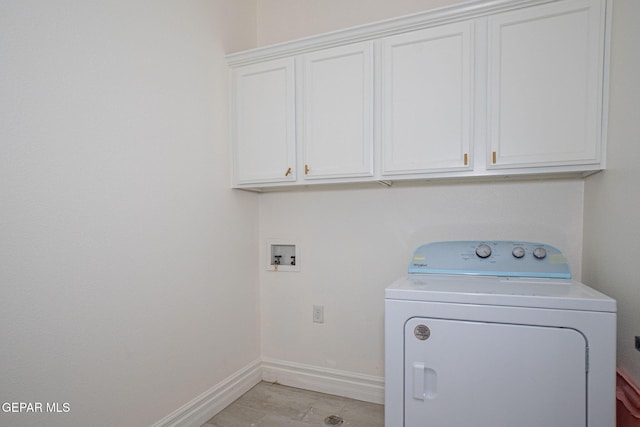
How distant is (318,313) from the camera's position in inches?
84.7

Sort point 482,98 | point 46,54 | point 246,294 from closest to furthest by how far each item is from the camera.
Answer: point 46,54
point 482,98
point 246,294

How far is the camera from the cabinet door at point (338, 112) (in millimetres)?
1689

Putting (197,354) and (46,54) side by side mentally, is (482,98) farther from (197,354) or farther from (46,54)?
(197,354)

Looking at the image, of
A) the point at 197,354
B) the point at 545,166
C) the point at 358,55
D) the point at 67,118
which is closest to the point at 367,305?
the point at 197,354

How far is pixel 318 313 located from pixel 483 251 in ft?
3.56

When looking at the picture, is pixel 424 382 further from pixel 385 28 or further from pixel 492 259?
pixel 385 28

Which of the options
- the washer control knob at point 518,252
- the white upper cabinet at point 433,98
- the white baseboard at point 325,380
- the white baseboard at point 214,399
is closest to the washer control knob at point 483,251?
the washer control knob at point 518,252

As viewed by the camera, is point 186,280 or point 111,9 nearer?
point 111,9

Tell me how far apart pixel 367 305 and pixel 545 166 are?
3.95 feet

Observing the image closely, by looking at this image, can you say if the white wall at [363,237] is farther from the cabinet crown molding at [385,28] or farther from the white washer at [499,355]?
the cabinet crown molding at [385,28]

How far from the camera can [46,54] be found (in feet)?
3.69

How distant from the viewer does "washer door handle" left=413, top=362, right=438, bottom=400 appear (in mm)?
1229

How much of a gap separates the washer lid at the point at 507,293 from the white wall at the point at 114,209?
1081 millimetres

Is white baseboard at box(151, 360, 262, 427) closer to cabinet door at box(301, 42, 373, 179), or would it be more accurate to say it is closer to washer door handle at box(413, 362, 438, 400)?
washer door handle at box(413, 362, 438, 400)
